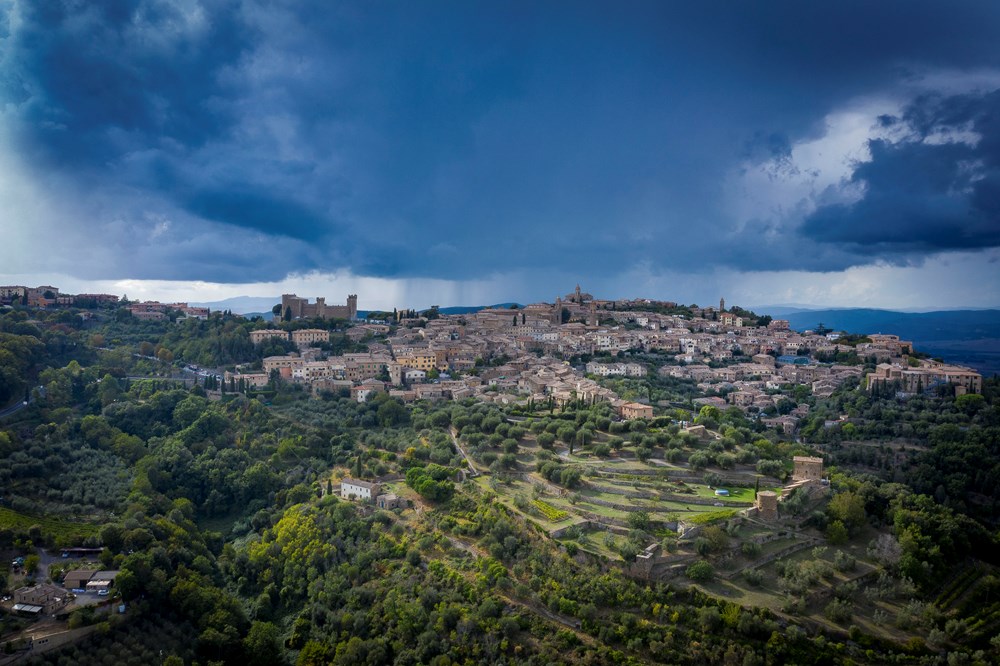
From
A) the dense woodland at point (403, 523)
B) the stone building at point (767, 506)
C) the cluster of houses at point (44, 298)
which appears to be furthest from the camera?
the cluster of houses at point (44, 298)

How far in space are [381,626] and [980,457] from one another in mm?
20651

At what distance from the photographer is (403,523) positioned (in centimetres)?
2108

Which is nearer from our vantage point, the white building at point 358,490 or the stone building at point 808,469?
the stone building at point 808,469

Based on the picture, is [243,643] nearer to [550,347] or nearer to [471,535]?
[471,535]

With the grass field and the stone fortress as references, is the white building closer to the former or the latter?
the grass field

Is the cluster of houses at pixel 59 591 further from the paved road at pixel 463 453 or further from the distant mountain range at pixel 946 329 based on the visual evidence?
the distant mountain range at pixel 946 329

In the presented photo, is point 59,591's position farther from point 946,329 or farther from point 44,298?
point 946,329

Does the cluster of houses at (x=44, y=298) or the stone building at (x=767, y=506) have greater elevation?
the cluster of houses at (x=44, y=298)

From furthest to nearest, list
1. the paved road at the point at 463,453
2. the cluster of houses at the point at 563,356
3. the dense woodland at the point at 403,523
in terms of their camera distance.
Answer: the cluster of houses at the point at 563,356
the paved road at the point at 463,453
the dense woodland at the point at 403,523

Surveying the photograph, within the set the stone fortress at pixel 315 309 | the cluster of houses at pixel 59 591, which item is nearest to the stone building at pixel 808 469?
the cluster of houses at pixel 59 591

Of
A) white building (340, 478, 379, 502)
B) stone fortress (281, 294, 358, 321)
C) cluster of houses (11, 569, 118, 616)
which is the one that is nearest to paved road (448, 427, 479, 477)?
white building (340, 478, 379, 502)

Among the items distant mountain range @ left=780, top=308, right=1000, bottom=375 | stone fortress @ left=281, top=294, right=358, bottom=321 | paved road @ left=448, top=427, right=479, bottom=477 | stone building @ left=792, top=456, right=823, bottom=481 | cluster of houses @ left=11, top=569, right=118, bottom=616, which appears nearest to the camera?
cluster of houses @ left=11, top=569, right=118, bottom=616

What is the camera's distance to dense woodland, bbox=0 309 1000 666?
1528 cm

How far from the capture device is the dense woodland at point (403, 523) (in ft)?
50.1
